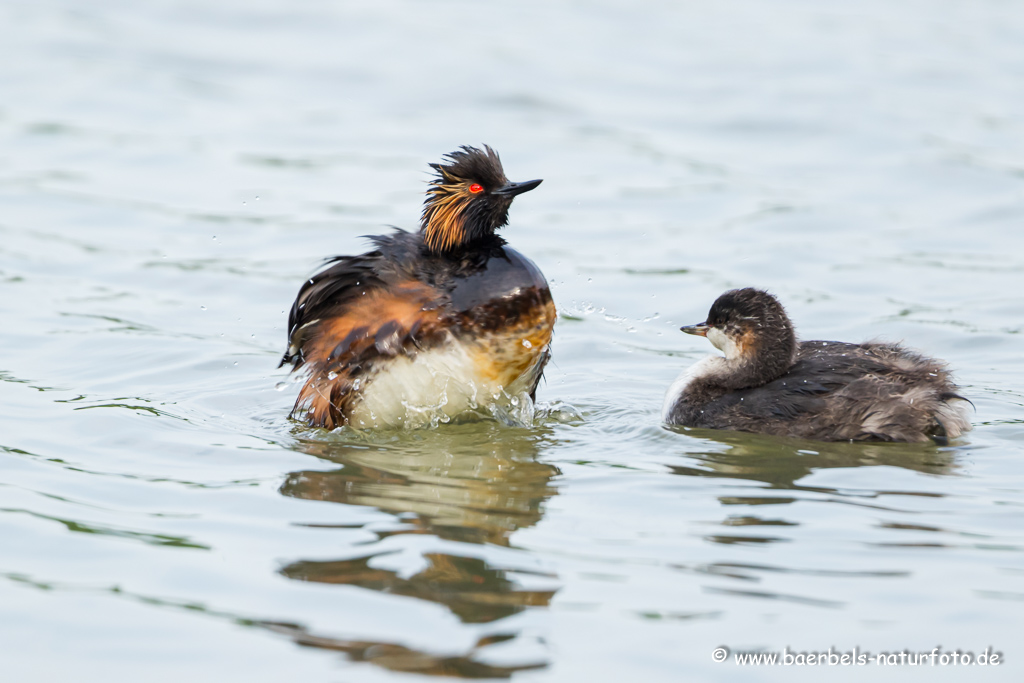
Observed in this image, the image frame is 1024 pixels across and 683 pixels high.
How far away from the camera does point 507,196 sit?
697cm

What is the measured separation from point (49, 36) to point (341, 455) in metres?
13.2

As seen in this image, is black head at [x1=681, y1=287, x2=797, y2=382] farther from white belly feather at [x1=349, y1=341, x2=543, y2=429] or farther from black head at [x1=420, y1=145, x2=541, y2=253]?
black head at [x1=420, y1=145, x2=541, y2=253]

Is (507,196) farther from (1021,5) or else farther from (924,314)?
(1021,5)

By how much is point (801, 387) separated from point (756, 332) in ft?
1.23

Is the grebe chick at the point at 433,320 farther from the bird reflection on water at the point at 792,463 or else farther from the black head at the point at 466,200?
the bird reflection on water at the point at 792,463

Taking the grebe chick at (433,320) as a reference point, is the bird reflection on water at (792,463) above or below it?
below

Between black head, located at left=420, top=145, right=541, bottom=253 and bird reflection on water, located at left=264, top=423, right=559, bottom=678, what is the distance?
1011 millimetres

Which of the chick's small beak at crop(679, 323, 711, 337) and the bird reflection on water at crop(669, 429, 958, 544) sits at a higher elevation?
the chick's small beak at crop(679, 323, 711, 337)

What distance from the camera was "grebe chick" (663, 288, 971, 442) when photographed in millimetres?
6664

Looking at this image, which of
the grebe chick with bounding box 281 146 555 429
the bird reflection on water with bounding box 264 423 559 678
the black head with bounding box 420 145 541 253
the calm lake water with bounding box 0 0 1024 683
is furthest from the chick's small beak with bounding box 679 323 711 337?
the black head with bounding box 420 145 541 253

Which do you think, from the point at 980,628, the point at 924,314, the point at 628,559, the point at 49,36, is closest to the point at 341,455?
the point at 628,559

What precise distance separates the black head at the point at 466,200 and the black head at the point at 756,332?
1.27 m

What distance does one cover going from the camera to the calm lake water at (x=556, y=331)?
4.54 m

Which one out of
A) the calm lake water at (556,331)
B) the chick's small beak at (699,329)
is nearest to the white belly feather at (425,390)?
the calm lake water at (556,331)
